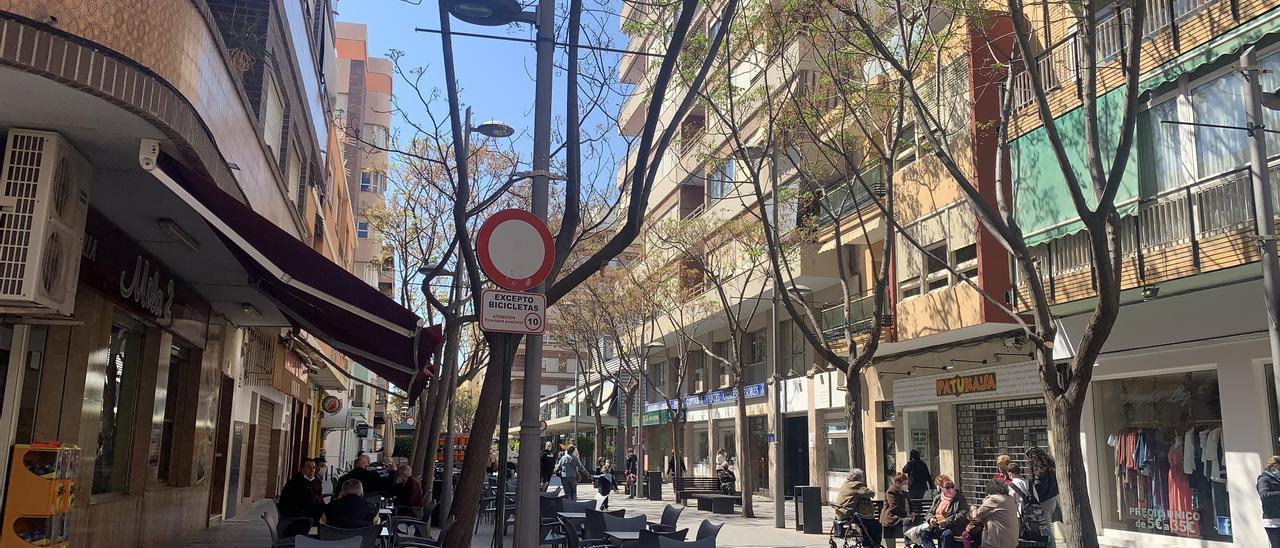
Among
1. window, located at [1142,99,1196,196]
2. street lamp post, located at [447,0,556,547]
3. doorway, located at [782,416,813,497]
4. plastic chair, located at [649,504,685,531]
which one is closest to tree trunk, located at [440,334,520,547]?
street lamp post, located at [447,0,556,547]

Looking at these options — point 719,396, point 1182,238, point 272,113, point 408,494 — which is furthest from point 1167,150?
point 719,396

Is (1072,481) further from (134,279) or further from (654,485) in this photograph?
(654,485)

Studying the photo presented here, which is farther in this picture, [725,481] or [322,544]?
[725,481]

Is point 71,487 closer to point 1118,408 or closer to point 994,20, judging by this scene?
point 1118,408

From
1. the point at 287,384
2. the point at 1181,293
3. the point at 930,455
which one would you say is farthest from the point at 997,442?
the point at 287,384

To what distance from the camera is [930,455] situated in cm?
2425

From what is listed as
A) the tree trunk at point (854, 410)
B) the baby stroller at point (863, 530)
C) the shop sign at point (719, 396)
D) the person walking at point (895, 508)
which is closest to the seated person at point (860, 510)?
the baby stroller at point (863, 530)

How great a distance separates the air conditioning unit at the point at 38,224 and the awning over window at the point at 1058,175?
14.3 meters

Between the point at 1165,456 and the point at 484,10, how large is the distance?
14.3m

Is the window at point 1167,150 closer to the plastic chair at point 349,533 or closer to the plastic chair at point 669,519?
the plastic chair at point 669,519

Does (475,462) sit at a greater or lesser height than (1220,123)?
lesser

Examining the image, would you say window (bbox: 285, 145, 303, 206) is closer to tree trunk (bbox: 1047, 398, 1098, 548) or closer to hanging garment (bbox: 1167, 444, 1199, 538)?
tree trunk (bbox: 1047, 398, 1098, 548)

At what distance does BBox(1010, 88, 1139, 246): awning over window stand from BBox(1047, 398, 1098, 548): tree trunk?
17.8 ft

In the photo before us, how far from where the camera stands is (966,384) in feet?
71.5
